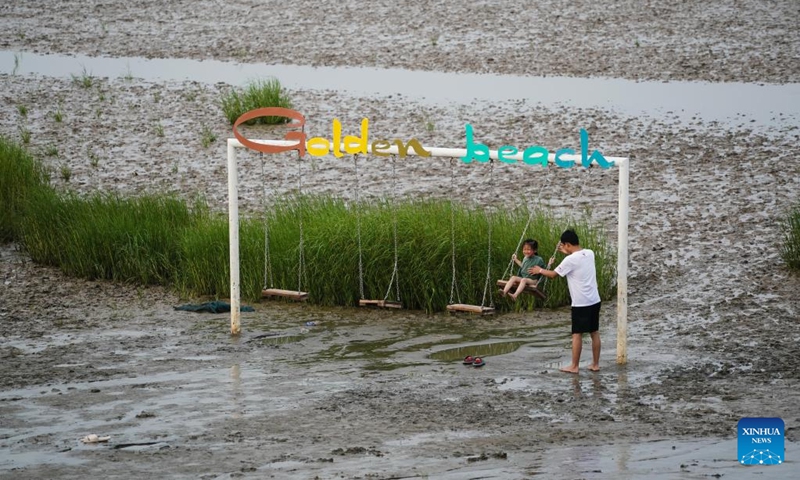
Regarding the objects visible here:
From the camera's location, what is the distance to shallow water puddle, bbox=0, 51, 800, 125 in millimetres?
25094

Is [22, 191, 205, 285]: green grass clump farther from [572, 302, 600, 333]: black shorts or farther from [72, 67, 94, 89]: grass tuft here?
[72, 67, 94, 89]: grass tuft

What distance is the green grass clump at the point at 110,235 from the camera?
18578mm

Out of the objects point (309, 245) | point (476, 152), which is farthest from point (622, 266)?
point (309, 245)

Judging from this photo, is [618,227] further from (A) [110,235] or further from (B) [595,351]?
(A) [110,235]

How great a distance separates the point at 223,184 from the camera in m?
22.1

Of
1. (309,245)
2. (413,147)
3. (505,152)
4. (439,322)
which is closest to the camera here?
(505,152)

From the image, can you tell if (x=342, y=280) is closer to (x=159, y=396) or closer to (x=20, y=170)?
(x=159, y=396)

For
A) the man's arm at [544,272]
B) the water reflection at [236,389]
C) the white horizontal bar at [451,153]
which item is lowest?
the water reflection at [236,389]

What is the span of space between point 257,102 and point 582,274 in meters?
13.8

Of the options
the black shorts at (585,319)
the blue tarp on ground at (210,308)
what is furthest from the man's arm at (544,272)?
the blue tarp on ground at (210,308)

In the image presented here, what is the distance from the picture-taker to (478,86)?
91.1ft

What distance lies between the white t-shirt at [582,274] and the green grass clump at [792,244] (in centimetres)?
496

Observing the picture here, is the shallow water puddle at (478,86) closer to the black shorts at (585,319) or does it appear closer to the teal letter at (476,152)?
the teal letter at (476,152)

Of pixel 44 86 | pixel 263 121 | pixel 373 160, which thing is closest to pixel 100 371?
pixel 373 160
